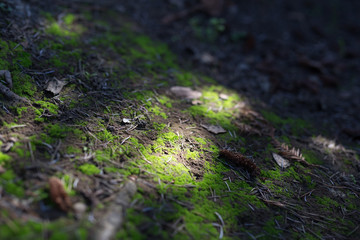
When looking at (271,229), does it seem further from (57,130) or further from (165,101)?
(57,130)

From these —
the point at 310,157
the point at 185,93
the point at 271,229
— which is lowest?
the point at 271,229

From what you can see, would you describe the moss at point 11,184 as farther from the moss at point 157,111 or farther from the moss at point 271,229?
the moss at point 271,229

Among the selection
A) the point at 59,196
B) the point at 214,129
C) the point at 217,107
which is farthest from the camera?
the point at 217,107

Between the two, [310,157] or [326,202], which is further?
[310,157]

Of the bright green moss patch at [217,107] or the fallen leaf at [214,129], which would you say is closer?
the fallen leaf at [214,129]

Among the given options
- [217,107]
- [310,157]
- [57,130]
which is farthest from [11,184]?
[310,157]

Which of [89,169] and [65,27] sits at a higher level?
[65,27]

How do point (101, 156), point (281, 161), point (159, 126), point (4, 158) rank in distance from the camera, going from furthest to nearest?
point (281, 161) < point (159, 126) < point (101, 156) < point (4, 158)

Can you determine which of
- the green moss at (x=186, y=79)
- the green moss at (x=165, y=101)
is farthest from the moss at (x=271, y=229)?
the green moss at (x=186, y=79)
